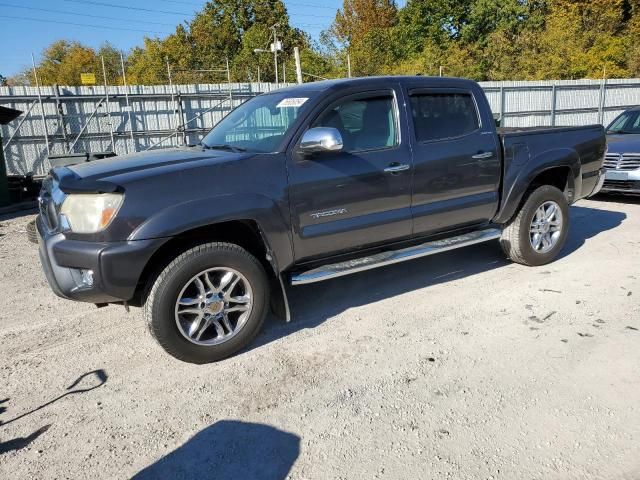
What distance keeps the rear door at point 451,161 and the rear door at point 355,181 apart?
0.52 feet

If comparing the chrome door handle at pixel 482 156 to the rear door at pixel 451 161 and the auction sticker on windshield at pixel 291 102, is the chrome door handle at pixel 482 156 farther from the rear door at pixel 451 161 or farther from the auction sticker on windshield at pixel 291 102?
the auction sticker on windshield at pixel 291 102

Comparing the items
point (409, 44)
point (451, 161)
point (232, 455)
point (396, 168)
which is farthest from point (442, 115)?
point (409, 44)

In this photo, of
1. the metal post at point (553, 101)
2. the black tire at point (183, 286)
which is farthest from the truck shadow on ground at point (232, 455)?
the metal post at point (553, 101)

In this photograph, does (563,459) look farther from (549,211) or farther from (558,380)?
(549,211)

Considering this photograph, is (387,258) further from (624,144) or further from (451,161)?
(624,144)

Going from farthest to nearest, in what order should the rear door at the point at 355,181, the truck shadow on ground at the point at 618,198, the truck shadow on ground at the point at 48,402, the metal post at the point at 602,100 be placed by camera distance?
the metal post at the point at 602,100
the truck shadow on ground at the point at 618,198
the rear door at the point at 355,181
the truck shadow on ground at the point at 48,402

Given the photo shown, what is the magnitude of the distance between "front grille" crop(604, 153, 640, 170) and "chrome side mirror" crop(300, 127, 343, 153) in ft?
21.4

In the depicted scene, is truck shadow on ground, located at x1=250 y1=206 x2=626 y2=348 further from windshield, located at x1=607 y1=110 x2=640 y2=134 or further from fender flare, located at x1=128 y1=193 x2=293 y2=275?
windshield, located at x1=607 y1=110 x2=640 y2=134

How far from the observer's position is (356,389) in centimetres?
313

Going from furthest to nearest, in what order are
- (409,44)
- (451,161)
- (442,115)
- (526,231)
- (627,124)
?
(409,44) → (627,124) → (526,231) → (442,115) → (451,161)

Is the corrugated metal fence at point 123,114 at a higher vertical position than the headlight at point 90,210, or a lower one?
higher

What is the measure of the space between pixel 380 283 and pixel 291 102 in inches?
77.1

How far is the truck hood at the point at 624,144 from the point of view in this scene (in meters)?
8.44

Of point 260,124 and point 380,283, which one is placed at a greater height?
point 260,124
